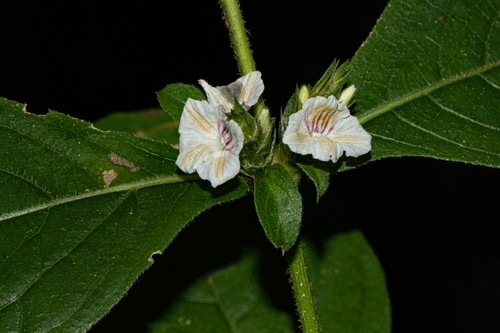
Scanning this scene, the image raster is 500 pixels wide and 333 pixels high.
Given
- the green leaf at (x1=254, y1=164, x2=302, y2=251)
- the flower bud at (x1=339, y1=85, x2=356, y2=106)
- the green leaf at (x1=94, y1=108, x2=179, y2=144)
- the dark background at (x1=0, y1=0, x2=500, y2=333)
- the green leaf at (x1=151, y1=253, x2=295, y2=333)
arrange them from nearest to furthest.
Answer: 1. the green leaf at (x1=254, y1=164, x2=302, y2=251)
2. the flower bud at (x1=339, y1=85, x2=356, y2=106)
3. the green leaf at (x1=151, y1=253, x2=295, y2=333)
4. the green leaf at (x1=94, y1=108, x2=179, y2=144)
5. the dark background at (x1=0, y1=0, x2=500, y2=333)

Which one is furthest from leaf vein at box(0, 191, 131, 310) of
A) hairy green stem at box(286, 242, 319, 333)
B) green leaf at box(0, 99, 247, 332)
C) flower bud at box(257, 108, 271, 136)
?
hairy green stem at box(286, 242, 319, 333)

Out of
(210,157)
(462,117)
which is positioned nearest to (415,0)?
(462,117)

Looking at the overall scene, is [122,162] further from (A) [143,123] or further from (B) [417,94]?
(A) [143,123]

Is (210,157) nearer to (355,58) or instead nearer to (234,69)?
(355,58)

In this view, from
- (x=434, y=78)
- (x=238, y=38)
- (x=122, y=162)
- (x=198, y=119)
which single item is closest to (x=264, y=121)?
(x=198, y=119)

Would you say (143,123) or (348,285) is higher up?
(143,123)

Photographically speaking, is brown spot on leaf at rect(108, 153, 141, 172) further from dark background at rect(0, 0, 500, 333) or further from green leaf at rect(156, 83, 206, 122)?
dark background at rect(0, 0, 500, 333)
